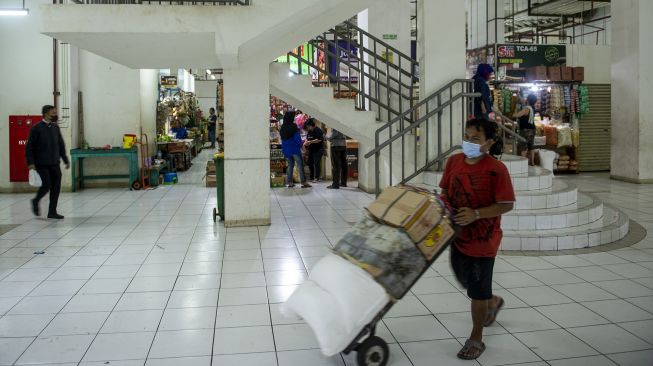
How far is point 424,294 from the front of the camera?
482 cm

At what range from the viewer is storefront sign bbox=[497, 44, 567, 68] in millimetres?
12773

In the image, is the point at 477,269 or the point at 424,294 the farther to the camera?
the point at 424,294

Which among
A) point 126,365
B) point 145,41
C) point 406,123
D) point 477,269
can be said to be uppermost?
point 145,41

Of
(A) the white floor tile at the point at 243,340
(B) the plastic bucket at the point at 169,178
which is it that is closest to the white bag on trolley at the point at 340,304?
(A) the white floor tile at the point at 243,340

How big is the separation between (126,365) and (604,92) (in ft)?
44.5

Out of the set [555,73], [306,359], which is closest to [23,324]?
[306,359]

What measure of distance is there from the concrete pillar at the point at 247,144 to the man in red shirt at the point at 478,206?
4536 millimetres

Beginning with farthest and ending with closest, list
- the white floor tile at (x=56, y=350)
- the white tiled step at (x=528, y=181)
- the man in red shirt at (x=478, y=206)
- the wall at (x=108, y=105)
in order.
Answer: the wall at (x=108, y=105) → the white tiled step at (x=528, y=181) → the white floor tile at (x=56, y=350) → the man in red shirt at (x=478, y=206)

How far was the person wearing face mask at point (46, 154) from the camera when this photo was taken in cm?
830

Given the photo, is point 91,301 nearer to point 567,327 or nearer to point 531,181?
point 567,327

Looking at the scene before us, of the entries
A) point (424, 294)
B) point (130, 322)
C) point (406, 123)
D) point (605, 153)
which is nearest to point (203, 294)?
point (130, 322)

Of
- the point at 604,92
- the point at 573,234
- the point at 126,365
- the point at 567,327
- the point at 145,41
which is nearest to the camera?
Result: the point at 126,365

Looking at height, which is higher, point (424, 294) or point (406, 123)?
point (406, 123)

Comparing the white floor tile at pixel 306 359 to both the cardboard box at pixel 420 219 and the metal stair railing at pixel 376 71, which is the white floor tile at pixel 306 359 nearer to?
the cardboard box at pixel 420 219
